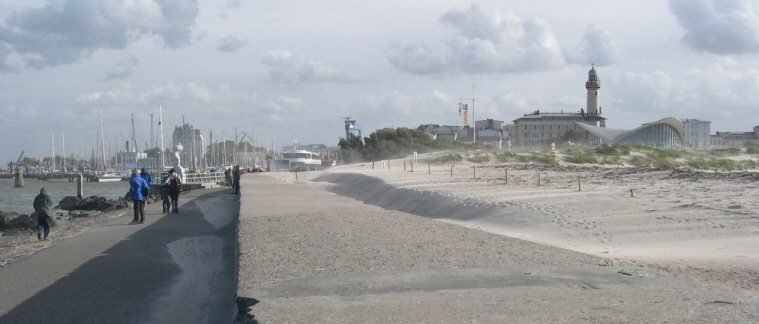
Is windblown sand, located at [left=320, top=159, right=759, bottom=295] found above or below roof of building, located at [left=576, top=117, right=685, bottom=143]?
below

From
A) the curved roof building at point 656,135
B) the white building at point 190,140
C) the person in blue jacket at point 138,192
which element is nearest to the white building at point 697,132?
the curved roof building at point 656,135

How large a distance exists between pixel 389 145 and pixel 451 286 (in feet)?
272

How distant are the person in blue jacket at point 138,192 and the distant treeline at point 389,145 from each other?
6568cm

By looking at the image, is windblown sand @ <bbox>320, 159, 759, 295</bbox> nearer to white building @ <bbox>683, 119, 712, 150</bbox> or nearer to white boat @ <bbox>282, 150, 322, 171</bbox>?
white boat @ <bbox>282, 150, 322, 171</bbox>

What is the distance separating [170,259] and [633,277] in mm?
8307

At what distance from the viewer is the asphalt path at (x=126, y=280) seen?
8.32 meters

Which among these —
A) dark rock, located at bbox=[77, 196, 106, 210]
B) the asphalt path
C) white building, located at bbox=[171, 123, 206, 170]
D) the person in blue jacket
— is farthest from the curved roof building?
the asphalt path

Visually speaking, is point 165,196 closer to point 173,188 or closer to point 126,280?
point 173,188

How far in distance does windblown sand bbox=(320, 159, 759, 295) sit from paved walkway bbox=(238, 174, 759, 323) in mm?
1438

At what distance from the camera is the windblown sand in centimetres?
1071

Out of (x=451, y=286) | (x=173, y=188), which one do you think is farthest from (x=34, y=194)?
(x=451, y=286)

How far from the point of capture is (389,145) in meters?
90.1

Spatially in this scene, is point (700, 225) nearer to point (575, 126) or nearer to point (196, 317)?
point (196, 317)

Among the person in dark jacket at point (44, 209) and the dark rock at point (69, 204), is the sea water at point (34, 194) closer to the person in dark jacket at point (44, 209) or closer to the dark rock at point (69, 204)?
the dark rock at point (69, 204)
